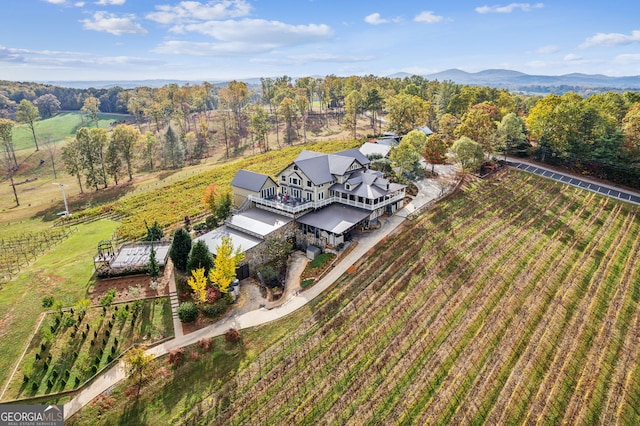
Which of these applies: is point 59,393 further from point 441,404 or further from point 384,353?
point 441,404

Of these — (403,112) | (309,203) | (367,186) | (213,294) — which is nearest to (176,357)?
(213,294)

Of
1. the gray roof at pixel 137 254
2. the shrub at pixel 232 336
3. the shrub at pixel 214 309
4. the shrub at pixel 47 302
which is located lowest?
the shrub at pixel 232 336

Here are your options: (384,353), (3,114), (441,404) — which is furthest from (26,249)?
(3,114)

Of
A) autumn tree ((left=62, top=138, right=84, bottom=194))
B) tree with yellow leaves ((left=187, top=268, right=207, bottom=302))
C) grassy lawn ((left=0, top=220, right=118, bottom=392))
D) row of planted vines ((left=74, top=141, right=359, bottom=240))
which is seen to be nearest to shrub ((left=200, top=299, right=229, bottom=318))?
tree with yellow leaves ((left=187, top=268, right=207, bottom=302))

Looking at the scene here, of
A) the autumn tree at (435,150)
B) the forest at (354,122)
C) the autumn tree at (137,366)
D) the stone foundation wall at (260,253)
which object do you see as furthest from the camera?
the forest at (354,122)

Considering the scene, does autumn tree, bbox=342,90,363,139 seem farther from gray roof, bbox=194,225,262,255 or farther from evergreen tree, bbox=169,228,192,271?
evergreen tree, bbox=169,228,192,271

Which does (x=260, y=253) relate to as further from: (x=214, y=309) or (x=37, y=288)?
(x=37, y=288)

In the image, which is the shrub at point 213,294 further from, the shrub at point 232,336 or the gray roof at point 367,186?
the gray roof at point 367,186

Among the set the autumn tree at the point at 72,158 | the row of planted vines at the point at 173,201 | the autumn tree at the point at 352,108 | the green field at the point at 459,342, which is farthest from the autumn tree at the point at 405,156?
the autumn tree at the point at 72,158
